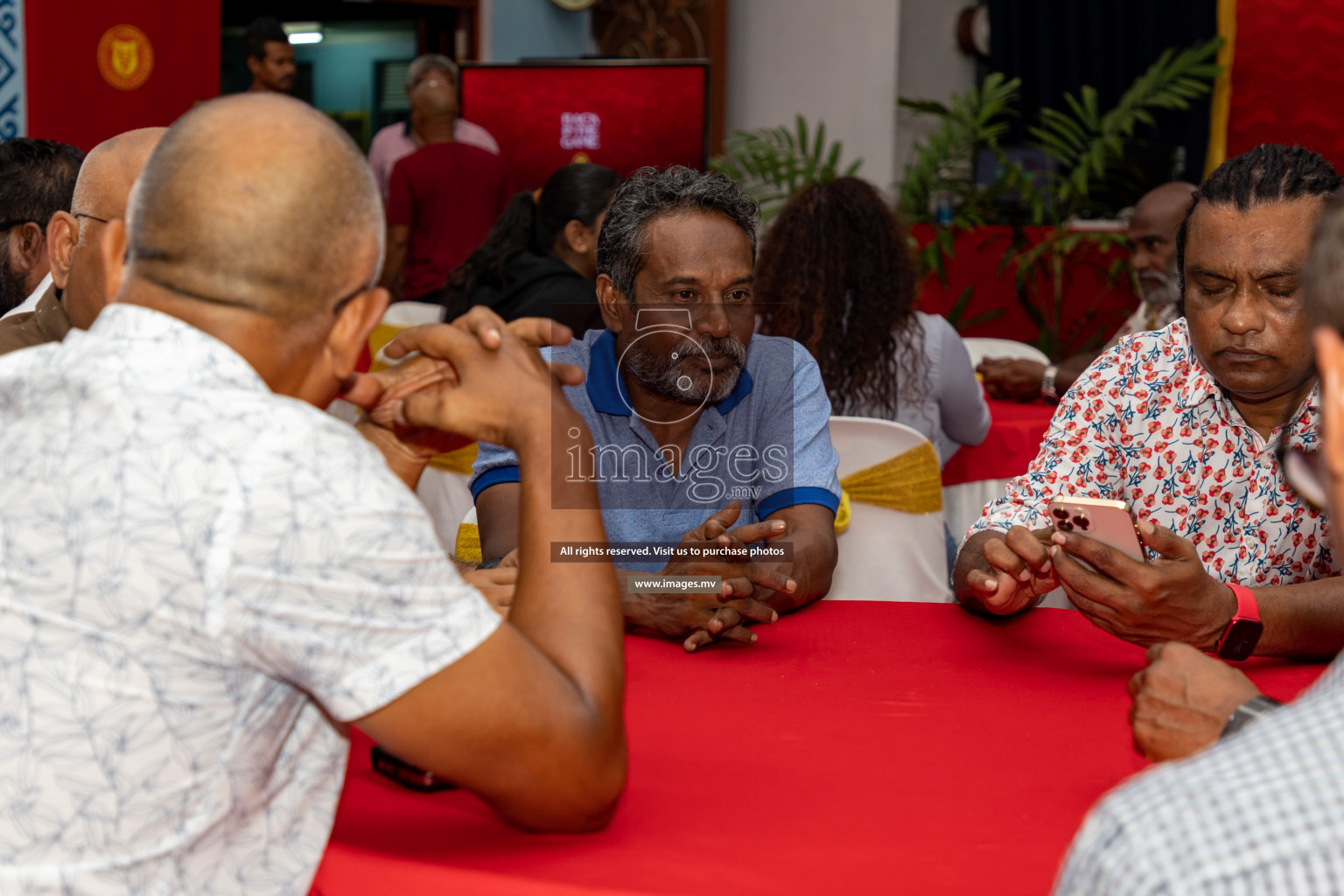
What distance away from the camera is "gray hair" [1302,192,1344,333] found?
74 centimetres

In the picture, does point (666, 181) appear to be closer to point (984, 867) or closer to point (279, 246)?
point (279, 246)

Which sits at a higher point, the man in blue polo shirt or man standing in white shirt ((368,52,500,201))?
man standing in white shirt ((368,52,500,201))

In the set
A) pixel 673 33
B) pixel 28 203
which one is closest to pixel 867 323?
pixel 28 203

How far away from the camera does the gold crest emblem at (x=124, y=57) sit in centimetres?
438

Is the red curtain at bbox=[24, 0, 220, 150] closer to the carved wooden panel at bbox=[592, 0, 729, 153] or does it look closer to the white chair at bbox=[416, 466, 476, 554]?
the white chair at bbox=[416, 466, 476, 554]

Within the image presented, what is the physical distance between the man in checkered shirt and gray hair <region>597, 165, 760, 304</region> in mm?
1424

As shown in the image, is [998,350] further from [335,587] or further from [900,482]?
[335,587]

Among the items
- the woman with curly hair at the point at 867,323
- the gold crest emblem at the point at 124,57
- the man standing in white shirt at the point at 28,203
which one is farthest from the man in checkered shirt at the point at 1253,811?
the gold crest emblem at the point at 124,57

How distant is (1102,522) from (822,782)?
2.03 feet

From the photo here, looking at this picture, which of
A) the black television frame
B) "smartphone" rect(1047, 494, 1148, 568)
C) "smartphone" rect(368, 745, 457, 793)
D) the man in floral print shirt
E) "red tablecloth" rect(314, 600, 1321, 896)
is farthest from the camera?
the black television frame

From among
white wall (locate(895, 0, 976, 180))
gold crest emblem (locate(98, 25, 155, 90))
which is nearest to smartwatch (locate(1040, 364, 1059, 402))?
gold crest emblem (locate(98, 25, 155, 90))

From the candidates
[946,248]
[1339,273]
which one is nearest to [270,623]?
[1339,273]

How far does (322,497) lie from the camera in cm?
84

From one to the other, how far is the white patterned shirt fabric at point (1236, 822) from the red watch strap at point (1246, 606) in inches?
34.8
